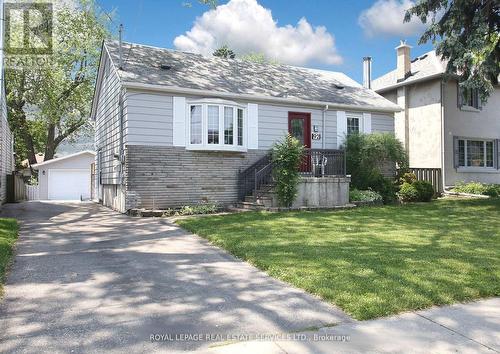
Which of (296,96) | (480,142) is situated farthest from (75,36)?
(480,142)

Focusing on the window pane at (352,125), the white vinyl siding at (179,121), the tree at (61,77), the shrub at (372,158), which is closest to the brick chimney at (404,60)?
the window pane at (352,125)

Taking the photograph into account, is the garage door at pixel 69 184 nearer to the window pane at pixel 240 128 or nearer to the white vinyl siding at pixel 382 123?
the window pane at pixel 240 128

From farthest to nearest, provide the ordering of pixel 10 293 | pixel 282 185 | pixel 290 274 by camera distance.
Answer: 1. pixel 282 185
2. pixel 290 274
3. pixel 10 293

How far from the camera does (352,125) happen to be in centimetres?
1667

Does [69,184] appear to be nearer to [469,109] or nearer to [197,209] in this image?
[197,209]

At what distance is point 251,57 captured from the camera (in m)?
45.3

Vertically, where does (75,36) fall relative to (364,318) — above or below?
above

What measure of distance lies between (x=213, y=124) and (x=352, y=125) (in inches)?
250

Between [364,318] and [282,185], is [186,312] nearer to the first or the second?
[364,318]

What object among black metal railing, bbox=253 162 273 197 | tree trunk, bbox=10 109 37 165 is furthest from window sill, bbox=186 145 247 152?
tree trunk, bbox=10 109 37 165

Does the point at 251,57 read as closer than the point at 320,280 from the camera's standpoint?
No

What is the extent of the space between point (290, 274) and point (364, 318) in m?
1.55

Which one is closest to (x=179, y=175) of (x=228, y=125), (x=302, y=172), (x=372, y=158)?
(x=228, y=125)

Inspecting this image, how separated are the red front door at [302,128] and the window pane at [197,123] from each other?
12.2ft
